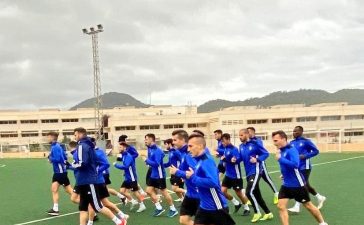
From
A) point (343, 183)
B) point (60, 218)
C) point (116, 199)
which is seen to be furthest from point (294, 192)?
point (343, 183)

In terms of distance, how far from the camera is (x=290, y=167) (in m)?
7.65

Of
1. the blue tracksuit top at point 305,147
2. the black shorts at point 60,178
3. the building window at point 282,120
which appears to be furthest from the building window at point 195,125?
the blue tracksuit top at point 305,147

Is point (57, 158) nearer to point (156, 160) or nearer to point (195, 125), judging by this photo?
point (156, 160)

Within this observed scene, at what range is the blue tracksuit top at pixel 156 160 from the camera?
33.5 feet

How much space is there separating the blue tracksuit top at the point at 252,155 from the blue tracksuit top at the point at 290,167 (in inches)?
60.8

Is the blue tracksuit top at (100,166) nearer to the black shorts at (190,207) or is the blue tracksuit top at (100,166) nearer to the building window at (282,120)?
the black shorts at (190,207)

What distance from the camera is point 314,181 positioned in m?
15.8

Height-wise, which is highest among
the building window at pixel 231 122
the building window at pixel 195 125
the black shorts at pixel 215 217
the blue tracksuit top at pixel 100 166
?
the blue tracksuit top at pixel 100 166

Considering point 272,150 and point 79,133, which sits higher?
point 79,133

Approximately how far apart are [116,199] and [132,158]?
2.50 metres

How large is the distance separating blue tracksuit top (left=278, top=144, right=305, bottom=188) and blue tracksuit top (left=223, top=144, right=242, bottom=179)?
2.06 m

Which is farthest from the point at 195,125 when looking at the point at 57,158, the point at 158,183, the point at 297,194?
the point at 297,194

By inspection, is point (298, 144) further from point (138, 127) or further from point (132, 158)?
point (138, 127)

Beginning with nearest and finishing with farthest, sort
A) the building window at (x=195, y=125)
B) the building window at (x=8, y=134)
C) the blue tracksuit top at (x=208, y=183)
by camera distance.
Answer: the blue tracksuit top at (x=208, y=183) < the building window at (x=195, y=125) < the building window at (x=8, y=134)
